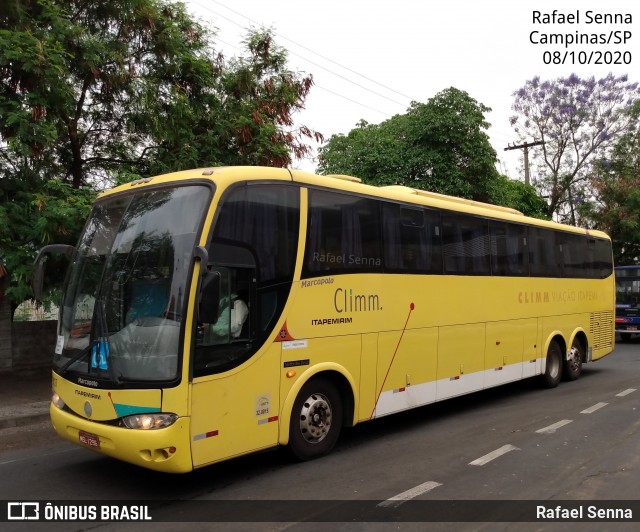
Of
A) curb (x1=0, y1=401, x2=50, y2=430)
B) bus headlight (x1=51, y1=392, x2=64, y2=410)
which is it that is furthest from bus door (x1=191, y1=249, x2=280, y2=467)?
curb (x1=0, y1=401, x2=50, y2=430)

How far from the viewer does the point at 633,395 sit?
10.1m

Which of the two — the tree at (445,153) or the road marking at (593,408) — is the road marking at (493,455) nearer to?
the road marking at (593,408)

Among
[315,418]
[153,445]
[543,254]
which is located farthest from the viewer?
[543,254]

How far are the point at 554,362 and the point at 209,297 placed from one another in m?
8.72

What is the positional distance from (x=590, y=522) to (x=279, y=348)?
123 inches

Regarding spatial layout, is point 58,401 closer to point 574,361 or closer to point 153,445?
point 153,445

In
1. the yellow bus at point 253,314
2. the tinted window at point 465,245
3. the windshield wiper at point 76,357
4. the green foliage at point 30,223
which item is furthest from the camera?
the green foliage at point 30,223

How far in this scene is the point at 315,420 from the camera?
20.1 feet

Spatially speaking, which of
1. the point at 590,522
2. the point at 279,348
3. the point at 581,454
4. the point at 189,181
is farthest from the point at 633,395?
the point at 189,181

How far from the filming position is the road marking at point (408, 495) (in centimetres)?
485

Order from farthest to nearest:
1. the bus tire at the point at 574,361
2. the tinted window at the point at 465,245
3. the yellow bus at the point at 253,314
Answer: the bus tire at the point at 574,361
the tinted window at the point at 465,245
the yellow bus at the point at 253,314

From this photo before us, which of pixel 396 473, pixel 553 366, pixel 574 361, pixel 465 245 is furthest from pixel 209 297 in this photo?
pixel 574 361

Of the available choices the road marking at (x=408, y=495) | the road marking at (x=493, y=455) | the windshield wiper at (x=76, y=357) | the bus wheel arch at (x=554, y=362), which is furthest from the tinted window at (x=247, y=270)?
the bus wheel arch at (x=554, y=362)

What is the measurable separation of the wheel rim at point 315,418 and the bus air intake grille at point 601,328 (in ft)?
28.1
